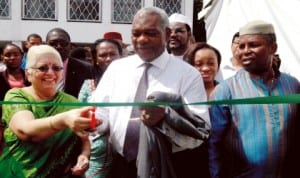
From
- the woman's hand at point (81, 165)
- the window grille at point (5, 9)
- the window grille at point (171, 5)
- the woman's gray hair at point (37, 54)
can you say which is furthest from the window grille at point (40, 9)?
the woman's hand at point (81, 165)

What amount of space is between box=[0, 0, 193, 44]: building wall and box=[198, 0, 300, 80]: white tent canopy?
7.08m

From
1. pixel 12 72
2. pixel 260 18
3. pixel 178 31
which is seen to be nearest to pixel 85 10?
pixel 260 18

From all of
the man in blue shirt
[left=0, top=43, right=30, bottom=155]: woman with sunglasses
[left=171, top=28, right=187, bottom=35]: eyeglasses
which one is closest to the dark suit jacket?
[left=0, top=43, right=30, bottom=155]: woman with sunglasses

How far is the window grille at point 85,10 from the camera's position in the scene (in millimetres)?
14148

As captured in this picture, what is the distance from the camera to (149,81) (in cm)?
315

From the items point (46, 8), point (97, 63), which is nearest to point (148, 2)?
point (46, 8)

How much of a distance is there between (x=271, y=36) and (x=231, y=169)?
2.53 ft

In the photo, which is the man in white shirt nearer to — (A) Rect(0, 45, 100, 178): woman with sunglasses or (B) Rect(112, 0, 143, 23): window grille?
(A) Rect(0, 45, 100, 178): woman with sunglasses

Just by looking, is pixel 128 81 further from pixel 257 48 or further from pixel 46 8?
pixel 46 8

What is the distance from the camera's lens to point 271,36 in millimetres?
3201

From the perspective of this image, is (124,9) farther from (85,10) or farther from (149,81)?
(149,81)

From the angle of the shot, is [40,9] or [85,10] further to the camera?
[85,10]

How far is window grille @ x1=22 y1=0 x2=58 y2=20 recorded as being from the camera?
1398 cm

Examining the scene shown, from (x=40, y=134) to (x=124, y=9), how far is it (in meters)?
11.5
